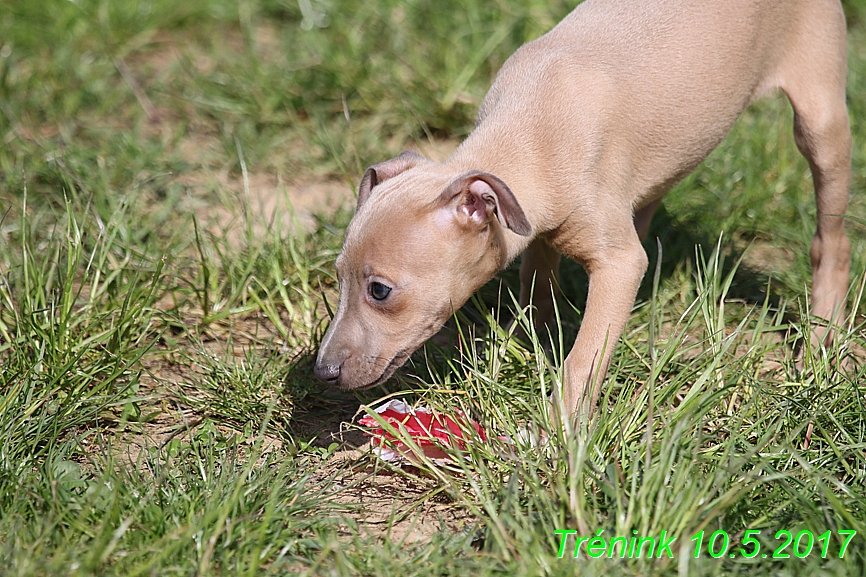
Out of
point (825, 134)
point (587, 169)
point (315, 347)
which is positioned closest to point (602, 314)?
point (587, 169)

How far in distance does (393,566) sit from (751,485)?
1.29m

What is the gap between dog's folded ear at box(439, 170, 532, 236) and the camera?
11.1ft

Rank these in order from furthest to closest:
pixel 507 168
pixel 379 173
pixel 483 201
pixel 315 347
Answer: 1. pixel 315 347
2. pixel 379 173
3. pixel 507 168
4. pixel 483 201

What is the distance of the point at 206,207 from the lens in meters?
5.96

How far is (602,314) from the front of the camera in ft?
12.9

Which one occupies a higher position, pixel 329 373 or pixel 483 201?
pixel 483 201

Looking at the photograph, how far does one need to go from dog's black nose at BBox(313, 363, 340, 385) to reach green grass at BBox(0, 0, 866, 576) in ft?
0.94

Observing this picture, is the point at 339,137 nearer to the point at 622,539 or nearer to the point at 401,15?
the point at 401,15

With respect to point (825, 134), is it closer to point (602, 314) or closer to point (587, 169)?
point (587, 169)

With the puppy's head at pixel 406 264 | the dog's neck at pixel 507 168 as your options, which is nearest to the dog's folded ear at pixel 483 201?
the puppy's head at pixel 406 264

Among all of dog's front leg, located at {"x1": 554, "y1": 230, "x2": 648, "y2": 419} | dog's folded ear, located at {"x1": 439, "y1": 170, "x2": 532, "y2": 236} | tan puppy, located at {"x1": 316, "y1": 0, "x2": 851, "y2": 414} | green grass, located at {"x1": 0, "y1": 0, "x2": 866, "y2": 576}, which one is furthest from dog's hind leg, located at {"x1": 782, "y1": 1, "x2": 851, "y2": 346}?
dog's folded ear, located at {"x1": 439, "y1": 170, "x2": 532, "y2": 236}

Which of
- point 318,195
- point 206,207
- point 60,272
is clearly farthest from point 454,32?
point 60,272

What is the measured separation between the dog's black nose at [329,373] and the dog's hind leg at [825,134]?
2471 mm

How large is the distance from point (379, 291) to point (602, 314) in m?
1.00
